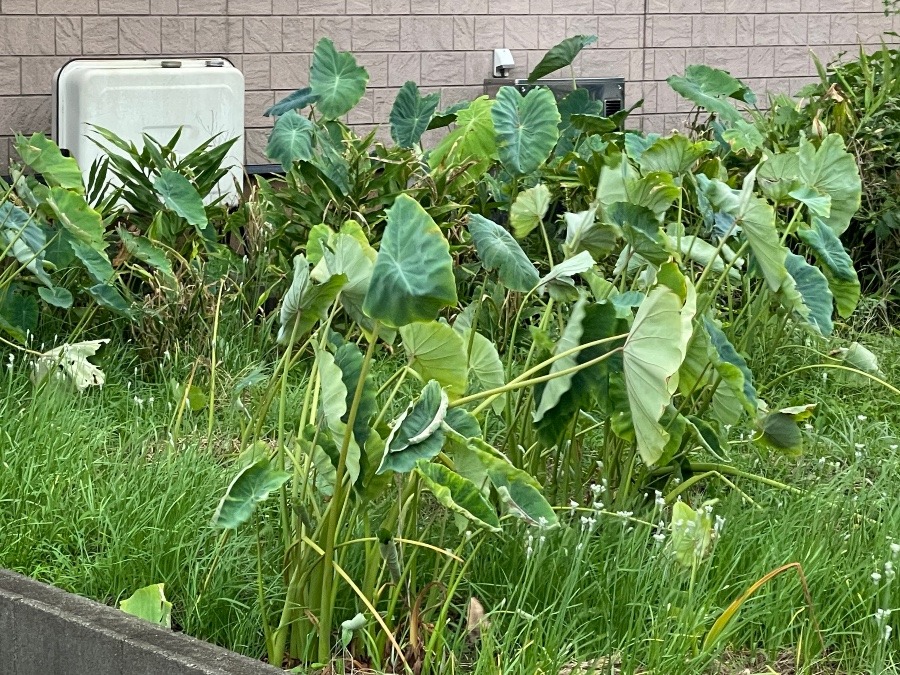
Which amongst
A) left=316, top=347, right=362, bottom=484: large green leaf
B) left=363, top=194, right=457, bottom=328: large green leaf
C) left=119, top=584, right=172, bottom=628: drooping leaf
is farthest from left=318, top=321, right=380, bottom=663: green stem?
left=119, top=584, right=172, bottom=628: drooping leaf

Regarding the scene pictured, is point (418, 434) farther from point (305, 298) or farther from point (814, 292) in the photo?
point (814, 292)

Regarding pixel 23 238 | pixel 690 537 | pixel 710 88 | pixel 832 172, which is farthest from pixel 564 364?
pixel 710 88

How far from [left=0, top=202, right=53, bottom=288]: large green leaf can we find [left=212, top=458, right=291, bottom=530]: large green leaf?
2035mm

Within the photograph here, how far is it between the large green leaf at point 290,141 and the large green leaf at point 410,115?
0.42 m

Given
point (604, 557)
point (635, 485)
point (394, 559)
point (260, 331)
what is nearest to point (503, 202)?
point (260, 331)

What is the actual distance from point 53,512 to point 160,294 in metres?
1.75

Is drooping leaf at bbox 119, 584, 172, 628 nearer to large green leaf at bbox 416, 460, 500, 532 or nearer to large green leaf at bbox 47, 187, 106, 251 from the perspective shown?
large green leaf at bbox 416, 460, 500, 532

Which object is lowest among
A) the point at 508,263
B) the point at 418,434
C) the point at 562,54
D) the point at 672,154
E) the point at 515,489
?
the point at 515,489

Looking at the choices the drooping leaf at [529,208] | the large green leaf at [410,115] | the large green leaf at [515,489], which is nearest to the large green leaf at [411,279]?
the large green leaf at [515,489]

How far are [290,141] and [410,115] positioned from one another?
24.0 inches

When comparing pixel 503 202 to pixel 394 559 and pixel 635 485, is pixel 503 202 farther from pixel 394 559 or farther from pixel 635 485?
pixel 394 559

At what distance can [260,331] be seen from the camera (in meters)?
5.43

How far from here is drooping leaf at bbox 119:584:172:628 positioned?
10.3 feet

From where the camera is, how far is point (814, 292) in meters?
3.97
